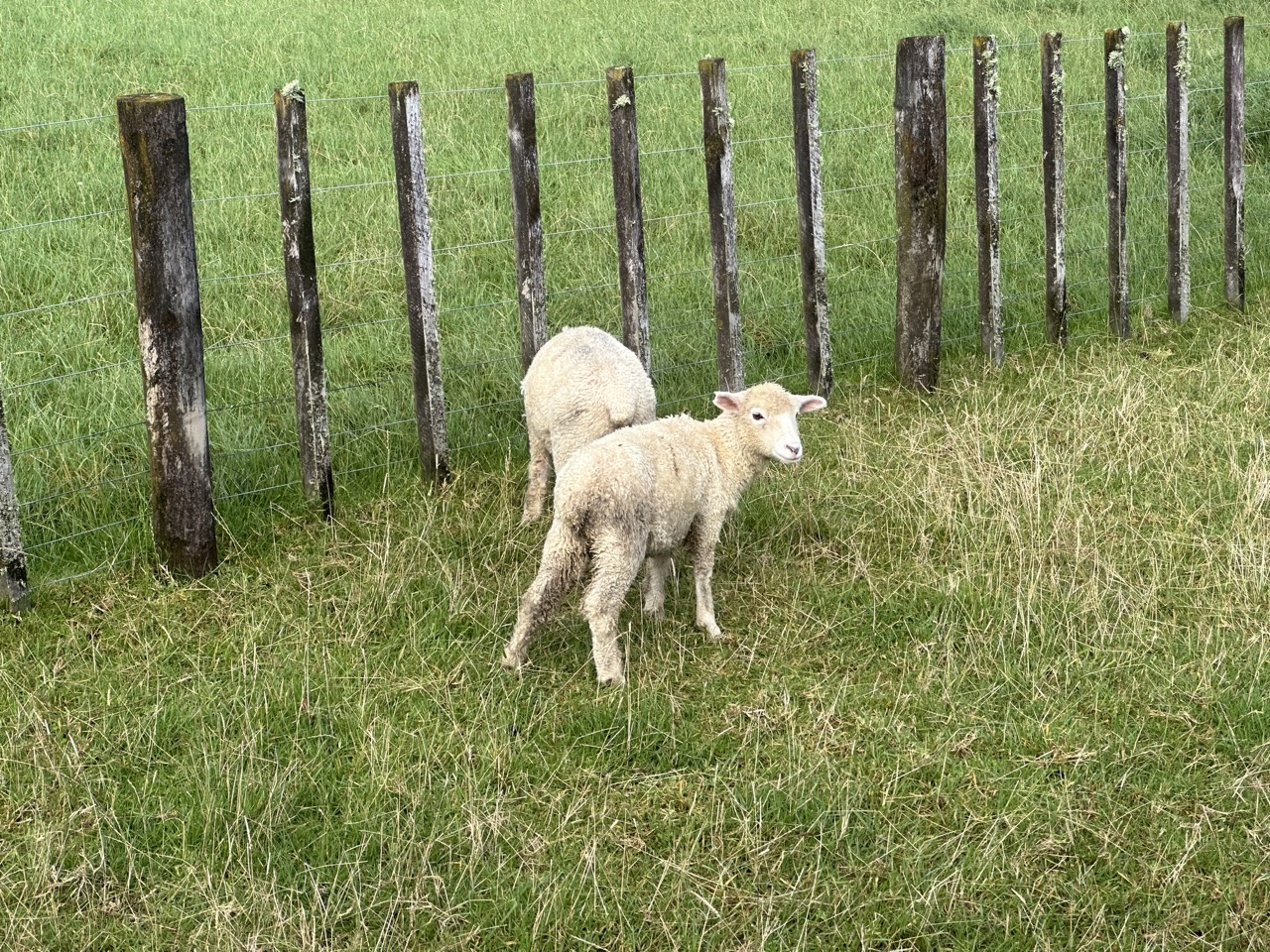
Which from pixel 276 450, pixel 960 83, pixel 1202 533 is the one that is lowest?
pixel 1202 533

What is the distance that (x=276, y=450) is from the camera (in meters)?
7.13

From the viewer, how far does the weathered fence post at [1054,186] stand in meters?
8.95

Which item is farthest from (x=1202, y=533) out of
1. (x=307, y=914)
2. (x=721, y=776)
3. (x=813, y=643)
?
(x=307, y=914)

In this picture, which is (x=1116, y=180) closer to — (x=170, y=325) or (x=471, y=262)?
(x=471, y=262)

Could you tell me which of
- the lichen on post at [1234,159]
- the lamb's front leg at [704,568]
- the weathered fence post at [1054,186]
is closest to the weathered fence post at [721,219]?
the lamb's front leg at [704,568]

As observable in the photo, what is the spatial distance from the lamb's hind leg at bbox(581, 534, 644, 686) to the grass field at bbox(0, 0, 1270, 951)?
178 mm

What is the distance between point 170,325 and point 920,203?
432cm

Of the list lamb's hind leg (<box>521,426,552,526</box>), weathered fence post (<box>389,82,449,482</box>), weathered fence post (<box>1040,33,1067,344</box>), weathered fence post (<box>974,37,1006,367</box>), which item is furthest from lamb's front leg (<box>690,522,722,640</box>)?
weathered fence post (<box>1040,33,1067,344</box>)

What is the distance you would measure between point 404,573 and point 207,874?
2010 millimetres

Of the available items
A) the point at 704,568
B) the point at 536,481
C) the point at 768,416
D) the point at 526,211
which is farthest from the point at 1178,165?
the point at 704,568

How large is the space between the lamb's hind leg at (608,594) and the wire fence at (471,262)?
6.23ft

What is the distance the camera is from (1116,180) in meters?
9.45

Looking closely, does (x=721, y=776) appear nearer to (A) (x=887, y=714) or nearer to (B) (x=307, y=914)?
(A) (x=887, y=714)

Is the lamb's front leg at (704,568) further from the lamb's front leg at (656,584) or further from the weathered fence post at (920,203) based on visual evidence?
the weathered fence post at (920,203)
